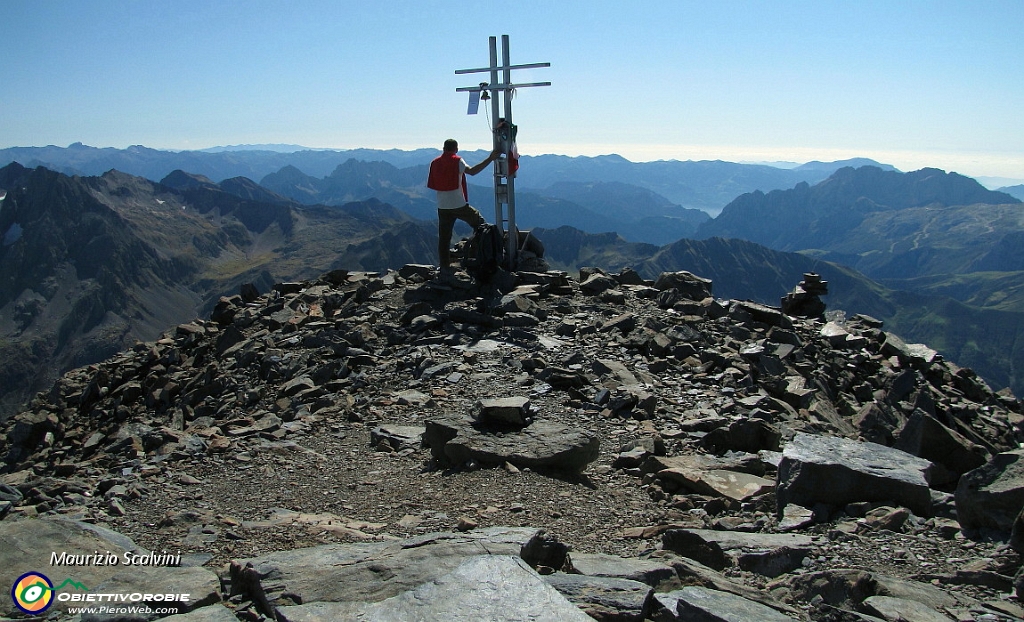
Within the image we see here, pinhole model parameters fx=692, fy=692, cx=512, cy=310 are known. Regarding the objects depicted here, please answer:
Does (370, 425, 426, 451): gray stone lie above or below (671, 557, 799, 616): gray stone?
below

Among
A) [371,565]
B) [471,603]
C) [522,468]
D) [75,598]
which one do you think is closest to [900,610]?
[471,603]

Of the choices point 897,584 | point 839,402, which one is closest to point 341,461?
point 897,584

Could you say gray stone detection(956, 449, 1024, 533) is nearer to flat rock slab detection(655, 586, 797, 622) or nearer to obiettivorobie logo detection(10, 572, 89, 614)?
flat rock slab detection(655, 586, 797, 622)

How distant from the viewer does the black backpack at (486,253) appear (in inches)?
739

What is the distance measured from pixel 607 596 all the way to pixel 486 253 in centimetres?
1444

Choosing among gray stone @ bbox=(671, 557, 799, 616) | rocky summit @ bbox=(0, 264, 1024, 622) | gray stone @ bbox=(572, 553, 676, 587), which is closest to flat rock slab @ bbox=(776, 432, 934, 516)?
rocky summit @ bbox=(0, 264, 1024, 622)

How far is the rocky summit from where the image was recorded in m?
5.23

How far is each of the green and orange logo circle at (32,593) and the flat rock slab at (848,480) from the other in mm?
6989

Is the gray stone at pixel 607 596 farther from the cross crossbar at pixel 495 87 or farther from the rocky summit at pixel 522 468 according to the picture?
the cross crossbar at pixel 495 87

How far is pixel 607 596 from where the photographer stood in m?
4.85

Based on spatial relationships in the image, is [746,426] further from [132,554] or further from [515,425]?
[132,554]

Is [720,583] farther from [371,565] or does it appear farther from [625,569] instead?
[371,565]

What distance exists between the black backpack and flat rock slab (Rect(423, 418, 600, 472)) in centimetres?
940

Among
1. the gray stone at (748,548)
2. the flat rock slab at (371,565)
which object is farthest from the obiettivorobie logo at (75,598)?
the gray stone at (748,548)
